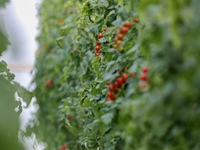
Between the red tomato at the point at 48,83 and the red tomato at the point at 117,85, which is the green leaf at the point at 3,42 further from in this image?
the red tomato at the point at 48,83

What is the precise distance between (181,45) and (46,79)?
3.25 m

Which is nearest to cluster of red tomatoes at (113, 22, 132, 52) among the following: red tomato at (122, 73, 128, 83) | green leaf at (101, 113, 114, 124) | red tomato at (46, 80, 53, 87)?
red tomato at (122, 73, 128, 83)

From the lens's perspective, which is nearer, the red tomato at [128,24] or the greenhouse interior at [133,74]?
the greenhouse interior at [133,74]

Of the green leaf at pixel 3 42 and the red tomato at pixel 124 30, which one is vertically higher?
the red tomato at pixel 124 30

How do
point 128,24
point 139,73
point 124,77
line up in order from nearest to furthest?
point 139,73 → point 124,77 → point 128,24

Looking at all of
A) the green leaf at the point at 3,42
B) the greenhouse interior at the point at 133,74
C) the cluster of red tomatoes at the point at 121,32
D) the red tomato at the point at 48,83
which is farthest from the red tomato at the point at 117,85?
the red tomato at the point at 48,83

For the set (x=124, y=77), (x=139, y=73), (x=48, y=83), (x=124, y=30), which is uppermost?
(x=48, y=83)

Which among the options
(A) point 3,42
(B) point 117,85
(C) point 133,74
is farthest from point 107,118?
(A) point 3,42

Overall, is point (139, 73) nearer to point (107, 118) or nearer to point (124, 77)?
point (124, 77)

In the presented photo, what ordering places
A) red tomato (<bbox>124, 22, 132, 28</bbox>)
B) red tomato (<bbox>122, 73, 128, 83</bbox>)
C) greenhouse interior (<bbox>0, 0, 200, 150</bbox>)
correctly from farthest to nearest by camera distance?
red tomato (<bbox>124, 22, 132, 28</bbox>) → red tomato (<bbox>122, 73, 128, 83</bbox>) → greenhouse interior (<bbox>0, 0, 200, 150</bbox>)

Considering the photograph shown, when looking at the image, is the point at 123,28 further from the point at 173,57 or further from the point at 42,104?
the point at 42,104

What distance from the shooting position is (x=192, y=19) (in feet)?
4.15

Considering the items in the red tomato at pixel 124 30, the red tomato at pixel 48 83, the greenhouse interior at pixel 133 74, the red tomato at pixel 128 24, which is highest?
the red tomato at pixel 48 83

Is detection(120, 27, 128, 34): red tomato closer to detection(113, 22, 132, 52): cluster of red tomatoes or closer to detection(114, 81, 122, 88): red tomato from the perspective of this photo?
detection(113, 22, 132, 52): cluster of red tomatoes
